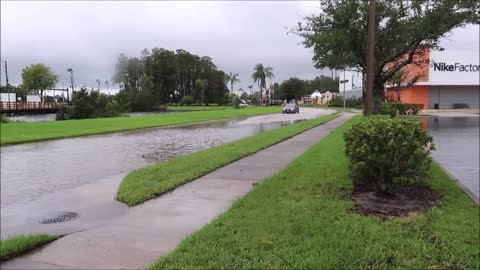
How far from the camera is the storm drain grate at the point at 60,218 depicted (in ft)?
20.6

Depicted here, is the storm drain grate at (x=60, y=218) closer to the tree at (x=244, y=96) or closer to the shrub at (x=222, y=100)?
the shrub at (x=222, y=100)

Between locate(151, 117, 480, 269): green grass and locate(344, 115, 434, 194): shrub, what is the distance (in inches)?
21.4

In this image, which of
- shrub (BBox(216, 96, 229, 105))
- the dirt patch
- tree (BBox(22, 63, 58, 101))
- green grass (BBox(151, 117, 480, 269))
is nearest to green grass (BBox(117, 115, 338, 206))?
green grass (BBox(151, 117, 480, 269))

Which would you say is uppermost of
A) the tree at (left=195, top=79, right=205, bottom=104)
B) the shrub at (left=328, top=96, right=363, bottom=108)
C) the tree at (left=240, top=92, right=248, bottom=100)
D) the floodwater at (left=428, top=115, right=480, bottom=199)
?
the tree at (left=195, top=79, right=205, bottom=104)

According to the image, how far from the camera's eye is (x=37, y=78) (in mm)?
77250

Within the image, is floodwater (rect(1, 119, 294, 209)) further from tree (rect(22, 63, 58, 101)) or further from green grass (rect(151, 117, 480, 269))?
tree (rect(22, 63, 58, 101))

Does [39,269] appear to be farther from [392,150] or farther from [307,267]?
[392,150]

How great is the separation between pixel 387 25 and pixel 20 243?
2163cm

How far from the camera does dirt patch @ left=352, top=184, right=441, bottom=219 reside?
6.36m

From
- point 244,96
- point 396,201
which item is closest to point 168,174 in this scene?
point 396,201

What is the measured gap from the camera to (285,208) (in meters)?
6.46

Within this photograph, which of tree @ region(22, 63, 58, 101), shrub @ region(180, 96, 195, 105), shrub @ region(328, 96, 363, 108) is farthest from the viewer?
shrub @ region(180, 96, 195, 105)

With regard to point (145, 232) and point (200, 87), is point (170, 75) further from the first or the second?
point (145, 232)

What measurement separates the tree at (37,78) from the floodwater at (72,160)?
2500 inches
